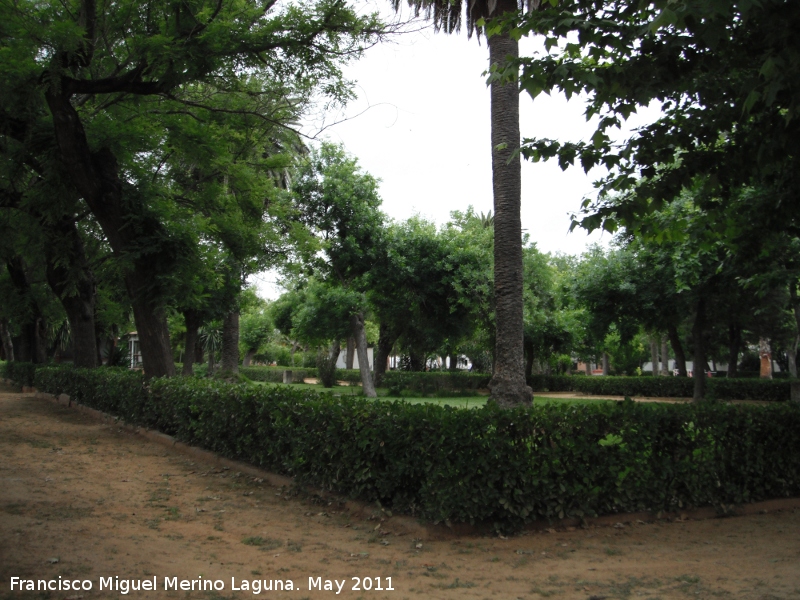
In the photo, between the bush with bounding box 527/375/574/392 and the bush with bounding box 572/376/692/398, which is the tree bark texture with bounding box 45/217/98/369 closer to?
the bush with bounding box 572/376/692/398

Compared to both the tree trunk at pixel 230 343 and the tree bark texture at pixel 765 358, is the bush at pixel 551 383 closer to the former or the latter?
the tree bark texture at pixel 765 358

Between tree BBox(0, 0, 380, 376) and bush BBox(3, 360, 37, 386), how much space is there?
13.3 meters

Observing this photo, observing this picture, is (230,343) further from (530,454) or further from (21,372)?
(530,454)

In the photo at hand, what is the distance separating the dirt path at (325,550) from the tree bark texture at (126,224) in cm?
536

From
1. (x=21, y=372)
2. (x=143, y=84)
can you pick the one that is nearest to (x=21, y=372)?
(x=21, y=372)

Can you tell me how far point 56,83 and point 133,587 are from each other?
348 inches

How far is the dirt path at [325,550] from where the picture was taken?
480 centimetres

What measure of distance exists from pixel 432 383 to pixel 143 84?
25064mm

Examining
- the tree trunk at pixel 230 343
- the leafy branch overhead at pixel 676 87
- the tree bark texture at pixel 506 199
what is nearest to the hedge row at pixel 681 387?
the tree trunk at pixel 230 343

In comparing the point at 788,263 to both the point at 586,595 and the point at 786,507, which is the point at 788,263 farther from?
the point at 586,595

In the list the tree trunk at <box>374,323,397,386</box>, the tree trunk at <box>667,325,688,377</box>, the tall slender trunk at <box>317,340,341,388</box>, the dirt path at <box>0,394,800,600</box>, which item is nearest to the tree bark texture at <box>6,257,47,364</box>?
the tall slender trunk at <box>317,340,341,388</box>

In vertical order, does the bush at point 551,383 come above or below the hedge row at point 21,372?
below

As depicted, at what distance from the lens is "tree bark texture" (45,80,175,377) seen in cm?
1191

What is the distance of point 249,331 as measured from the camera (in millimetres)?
55625
